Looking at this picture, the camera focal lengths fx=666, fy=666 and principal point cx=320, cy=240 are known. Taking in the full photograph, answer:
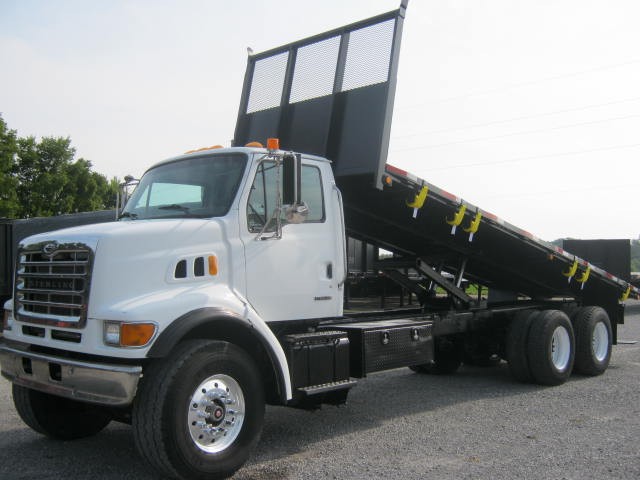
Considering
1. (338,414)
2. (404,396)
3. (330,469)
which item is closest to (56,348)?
(330,469)

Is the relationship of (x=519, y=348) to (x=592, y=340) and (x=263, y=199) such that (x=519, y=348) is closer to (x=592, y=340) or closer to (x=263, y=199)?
(x=592, y=340)

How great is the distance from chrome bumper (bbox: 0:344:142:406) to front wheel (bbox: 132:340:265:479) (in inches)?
7.3

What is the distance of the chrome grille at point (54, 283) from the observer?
479 centimetres

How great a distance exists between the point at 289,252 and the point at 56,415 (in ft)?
8.24

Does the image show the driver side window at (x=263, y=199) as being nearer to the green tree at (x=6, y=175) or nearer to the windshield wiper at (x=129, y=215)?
the windshield wiper at (x=129, y=215)

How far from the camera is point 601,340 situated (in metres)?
9.62

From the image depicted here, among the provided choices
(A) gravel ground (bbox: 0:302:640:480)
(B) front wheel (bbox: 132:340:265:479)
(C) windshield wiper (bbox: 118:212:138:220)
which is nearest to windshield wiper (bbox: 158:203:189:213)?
(C) windshield wiper (bbox: 118:212:138:220)

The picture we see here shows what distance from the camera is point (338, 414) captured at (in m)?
7.01

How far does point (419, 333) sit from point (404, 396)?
46.0 inches

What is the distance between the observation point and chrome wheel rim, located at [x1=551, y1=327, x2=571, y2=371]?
28.9 ft

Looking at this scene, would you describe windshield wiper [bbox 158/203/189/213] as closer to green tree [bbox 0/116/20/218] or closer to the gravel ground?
the gravel ground

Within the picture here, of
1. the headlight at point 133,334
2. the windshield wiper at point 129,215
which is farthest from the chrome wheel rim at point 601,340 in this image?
the headlight at point 133,334

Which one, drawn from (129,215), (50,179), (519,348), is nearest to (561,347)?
(519,348)

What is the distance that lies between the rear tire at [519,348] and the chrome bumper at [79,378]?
550cm
